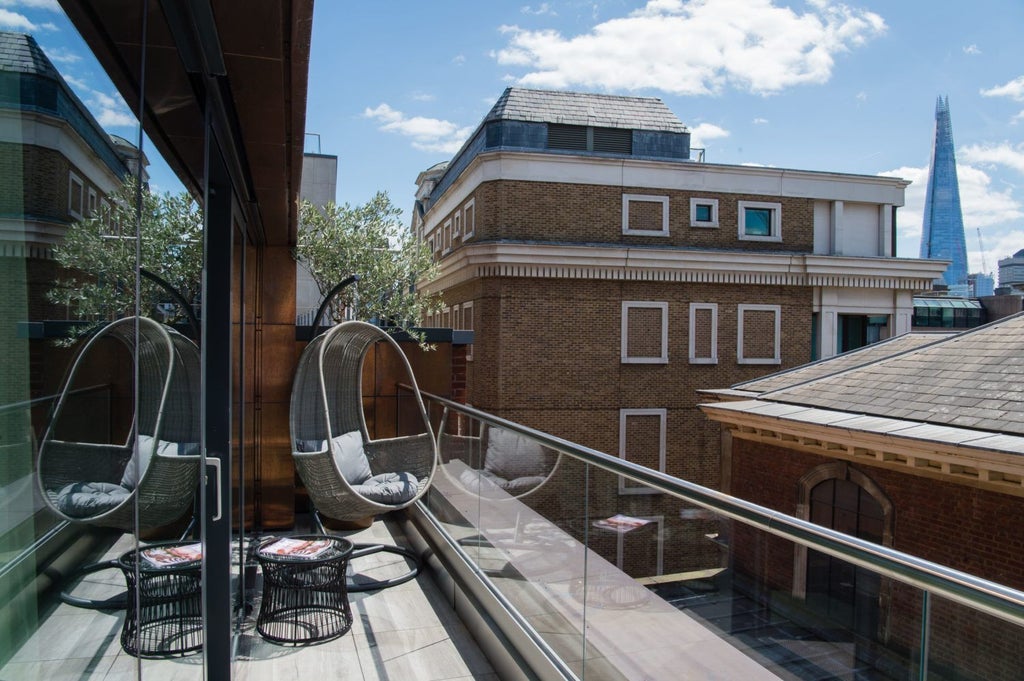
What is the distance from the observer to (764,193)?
82.6 ft

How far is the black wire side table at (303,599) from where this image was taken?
3.77 metres

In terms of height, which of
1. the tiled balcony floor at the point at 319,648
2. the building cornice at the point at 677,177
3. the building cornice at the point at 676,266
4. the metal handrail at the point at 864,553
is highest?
the building cornice at the point at 677,177

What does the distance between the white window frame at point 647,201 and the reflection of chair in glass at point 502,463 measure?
779 inches

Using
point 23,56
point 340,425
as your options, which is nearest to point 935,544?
point 340,425

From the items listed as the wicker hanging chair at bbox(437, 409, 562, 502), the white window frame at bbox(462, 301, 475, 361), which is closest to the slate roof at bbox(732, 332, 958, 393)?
the white window frame at bbox(462, 301, 475, 361)

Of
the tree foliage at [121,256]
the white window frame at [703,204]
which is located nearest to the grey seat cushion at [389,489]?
the tree foliage at [121,256]

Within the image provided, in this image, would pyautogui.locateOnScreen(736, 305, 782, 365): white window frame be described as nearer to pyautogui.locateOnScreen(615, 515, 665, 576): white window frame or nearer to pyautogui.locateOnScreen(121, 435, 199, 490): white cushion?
pyautogui.locateOnScreen(615, 515, 665, 576): white window frame

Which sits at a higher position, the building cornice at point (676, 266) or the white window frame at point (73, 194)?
the building cornice at point (676, 266)

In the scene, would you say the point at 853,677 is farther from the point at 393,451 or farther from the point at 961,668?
the point at 393,451

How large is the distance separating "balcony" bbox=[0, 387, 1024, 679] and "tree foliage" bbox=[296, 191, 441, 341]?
5877 mm

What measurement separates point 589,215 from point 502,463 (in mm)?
20426

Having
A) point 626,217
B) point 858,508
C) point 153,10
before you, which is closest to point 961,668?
point 153,10

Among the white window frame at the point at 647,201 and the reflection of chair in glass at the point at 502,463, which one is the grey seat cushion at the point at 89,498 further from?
the white window frame at the point at 647,201

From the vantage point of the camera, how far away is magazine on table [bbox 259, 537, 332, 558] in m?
4.02
